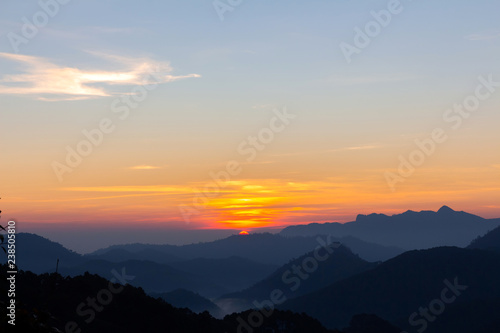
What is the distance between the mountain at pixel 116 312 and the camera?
114m

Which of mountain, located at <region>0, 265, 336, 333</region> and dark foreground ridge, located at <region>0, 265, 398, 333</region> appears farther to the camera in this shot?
dark foreground ridge, located at <region>0, 265, 398, 333</region>

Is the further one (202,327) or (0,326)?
(202,327)

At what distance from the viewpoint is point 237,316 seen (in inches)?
5620

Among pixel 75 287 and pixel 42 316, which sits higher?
pixel 75 287

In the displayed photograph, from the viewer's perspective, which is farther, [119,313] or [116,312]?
[116,312]

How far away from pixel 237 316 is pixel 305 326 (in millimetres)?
18065

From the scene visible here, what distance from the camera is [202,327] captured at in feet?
399

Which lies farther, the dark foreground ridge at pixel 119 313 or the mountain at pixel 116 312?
the dark foreground ridge at pixel 119 313

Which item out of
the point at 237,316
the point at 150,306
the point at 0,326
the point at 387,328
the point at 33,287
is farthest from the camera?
the point at 387,328

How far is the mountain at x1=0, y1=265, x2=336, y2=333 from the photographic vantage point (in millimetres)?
114062

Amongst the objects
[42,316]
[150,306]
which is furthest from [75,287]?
[42,316]

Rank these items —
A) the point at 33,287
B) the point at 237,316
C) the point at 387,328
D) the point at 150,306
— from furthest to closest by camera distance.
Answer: the point at 387,328
the point at 237,316
the point at 150,306
the point at 33,287

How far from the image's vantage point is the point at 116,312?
125m

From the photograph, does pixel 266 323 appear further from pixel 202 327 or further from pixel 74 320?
pixel 74 320
